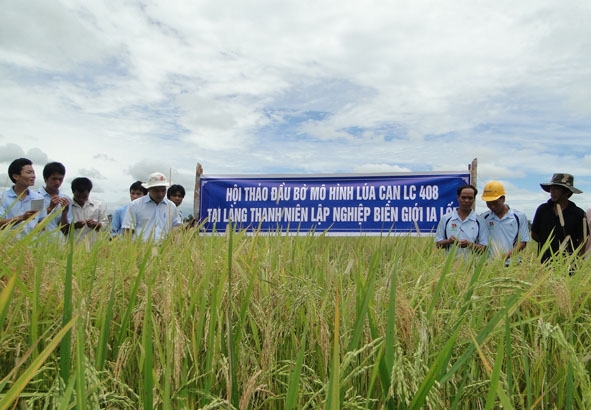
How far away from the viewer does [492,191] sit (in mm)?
4637

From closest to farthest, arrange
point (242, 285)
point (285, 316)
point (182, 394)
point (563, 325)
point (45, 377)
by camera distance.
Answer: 1. point (182, 394)
2. point (45, 377)
3. point (285, 316)
4. point (242, 285)
5. point (563, 325)

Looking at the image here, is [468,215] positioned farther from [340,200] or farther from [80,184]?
[80,184]

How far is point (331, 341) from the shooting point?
1369mm

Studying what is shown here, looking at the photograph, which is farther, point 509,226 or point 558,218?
point 509,226

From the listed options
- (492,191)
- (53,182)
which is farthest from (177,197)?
(492,191)

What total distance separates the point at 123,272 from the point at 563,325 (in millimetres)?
1600

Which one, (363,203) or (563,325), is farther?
(363,203)

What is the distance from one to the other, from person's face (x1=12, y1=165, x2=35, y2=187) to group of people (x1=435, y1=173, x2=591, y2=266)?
3509 mm

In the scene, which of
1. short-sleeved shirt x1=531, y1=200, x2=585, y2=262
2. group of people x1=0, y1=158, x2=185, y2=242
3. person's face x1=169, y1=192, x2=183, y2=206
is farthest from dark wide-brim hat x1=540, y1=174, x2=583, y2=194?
person's face x1=169, y1=192, x2=183, y2=206

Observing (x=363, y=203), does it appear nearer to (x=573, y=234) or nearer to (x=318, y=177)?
(x=318, y=177)

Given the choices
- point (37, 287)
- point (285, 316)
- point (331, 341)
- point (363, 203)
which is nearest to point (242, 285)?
point (285, 316)

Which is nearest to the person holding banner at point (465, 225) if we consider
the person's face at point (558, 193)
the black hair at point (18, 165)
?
the person's face at point (558, 193)

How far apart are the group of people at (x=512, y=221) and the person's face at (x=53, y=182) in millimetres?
3591

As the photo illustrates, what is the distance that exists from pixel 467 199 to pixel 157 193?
3183 millimetres
